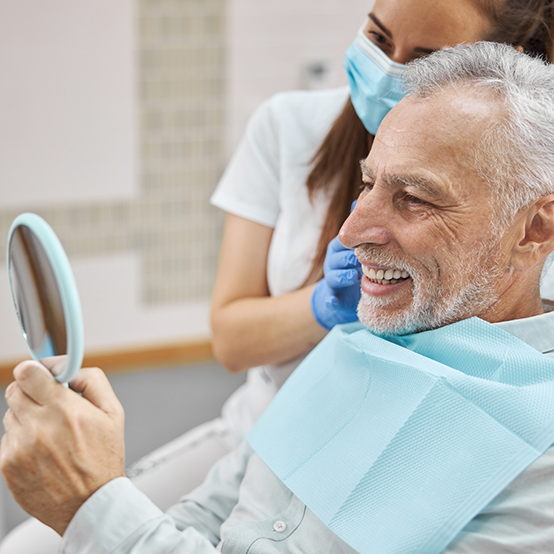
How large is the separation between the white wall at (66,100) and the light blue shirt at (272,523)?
67.7 inches

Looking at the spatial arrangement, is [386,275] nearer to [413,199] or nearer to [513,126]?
[413,199]

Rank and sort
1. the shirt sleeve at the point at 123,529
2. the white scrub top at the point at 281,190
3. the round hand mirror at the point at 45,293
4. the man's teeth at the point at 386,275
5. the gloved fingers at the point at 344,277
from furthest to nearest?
the white scrub top at the point at 281,190, the gloved fingers at the point at 344,277, the man's teeth at the point at 386,275, the shirt sleeve at the point at 123,529, the round hand mirror at the point at 45,293

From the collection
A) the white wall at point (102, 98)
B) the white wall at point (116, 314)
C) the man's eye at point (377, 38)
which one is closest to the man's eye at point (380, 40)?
the man's eye at point (377, 38)

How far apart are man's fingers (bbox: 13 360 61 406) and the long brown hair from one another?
0.63 metres

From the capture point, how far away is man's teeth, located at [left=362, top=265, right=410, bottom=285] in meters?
0.95

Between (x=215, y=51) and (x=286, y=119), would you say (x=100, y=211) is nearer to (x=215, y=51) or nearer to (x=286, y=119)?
(x=215, y=51)

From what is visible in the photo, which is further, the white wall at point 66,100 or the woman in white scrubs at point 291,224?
the white wall at point 66,100

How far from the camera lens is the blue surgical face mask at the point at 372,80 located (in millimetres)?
1039

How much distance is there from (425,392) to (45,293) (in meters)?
0.49

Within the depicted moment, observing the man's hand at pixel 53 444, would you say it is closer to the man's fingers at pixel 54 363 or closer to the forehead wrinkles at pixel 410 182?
the man's fingers at pixel 54 363

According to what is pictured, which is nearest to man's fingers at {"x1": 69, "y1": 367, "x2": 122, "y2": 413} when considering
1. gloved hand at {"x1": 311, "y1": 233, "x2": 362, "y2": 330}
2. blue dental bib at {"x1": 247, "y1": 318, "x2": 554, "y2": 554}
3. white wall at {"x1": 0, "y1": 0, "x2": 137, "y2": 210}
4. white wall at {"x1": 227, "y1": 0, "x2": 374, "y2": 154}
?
blue dental bib at {"x1": 247, "y1": 318, "x2": 554, "y2": 554}

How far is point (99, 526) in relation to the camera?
83 centimetres

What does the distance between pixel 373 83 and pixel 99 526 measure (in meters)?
0.75

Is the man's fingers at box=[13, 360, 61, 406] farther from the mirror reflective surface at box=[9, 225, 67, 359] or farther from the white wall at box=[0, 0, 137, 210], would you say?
the white wall at box=[0, 0, 137, 210]
